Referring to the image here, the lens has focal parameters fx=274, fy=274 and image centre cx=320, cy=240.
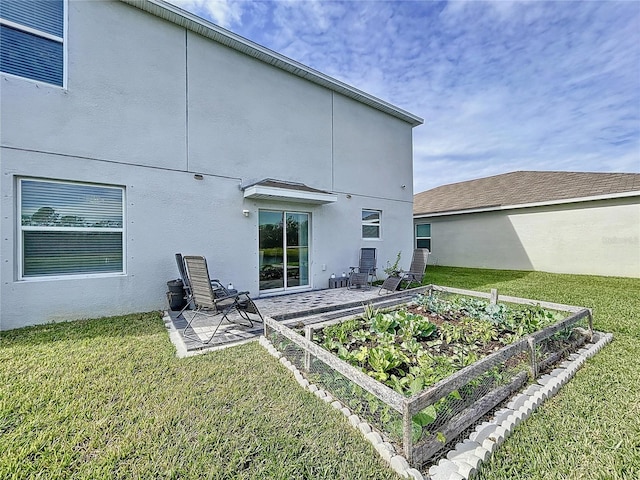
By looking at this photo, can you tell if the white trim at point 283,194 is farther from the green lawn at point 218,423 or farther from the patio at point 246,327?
the green lawn at point 218,423

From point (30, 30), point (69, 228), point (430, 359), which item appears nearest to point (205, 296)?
point (69, 228)

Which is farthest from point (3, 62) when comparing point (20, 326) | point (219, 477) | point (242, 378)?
point (219, 477)

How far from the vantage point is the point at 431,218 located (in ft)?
55.4

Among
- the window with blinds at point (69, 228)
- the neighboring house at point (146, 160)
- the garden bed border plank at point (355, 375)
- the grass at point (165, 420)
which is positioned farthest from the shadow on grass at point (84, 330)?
the garden bed border plank at point (355, 375)

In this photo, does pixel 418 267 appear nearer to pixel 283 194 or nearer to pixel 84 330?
pixel 283 194

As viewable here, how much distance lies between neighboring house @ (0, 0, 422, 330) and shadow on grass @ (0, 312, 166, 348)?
1.19ft

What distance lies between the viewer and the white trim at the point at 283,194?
704 centimetres

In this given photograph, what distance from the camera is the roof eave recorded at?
247 inches

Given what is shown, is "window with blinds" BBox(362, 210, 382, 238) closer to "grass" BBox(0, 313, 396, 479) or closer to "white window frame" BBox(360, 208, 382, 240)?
"white window frame" BBox(360, 208, 382, 240)

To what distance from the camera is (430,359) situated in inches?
124

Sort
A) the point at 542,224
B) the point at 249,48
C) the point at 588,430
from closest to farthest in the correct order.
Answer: the point at 588,430, the point at 249,48, the point at 542,224

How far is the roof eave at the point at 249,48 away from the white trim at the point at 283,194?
3.90 m

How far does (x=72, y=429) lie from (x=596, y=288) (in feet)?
41.2

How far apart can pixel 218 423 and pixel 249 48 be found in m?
8.64
